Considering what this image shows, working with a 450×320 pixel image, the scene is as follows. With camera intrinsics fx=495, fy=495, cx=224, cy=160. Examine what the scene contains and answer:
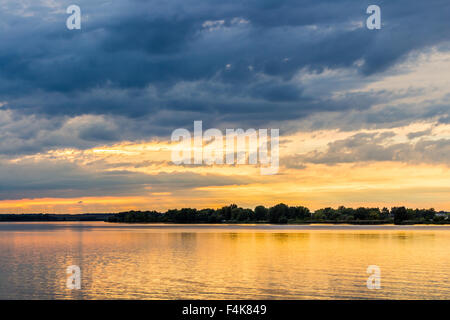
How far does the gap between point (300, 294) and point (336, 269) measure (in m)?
16.8

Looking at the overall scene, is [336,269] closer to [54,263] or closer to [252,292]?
[252,292]

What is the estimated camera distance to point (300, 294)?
41781 mm

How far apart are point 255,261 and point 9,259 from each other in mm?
35649

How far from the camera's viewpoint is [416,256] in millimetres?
73625

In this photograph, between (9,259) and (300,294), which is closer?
(300,294)
